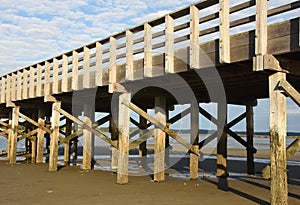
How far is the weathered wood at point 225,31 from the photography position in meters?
7.17

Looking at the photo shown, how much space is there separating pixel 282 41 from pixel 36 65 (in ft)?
34.9

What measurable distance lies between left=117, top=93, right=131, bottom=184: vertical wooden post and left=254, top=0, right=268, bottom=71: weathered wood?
15.9 feet

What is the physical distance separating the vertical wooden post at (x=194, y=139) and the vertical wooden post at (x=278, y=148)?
523cm

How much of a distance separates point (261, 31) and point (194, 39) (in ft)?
5.28

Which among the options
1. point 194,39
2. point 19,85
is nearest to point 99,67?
point 194,39

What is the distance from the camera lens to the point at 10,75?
1730cm

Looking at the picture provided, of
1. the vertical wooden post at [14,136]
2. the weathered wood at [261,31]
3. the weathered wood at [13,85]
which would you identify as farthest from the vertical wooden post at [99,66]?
the vertical wooden post at [14,136]

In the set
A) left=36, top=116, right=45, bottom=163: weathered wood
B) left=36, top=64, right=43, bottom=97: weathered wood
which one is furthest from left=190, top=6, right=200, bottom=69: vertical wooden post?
left=36, top=116, right=45, bottom=163: weathered wood

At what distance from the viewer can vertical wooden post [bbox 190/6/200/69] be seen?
7844 mm

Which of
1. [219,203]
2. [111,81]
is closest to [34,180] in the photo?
[111,81]

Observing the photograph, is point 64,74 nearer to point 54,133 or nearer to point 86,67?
point 86,67

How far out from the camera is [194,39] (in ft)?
25.8

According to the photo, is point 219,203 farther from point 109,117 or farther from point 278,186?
point 109,117

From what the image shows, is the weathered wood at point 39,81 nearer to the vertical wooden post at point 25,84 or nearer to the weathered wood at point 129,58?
the vertical wooden post at point 25,84
